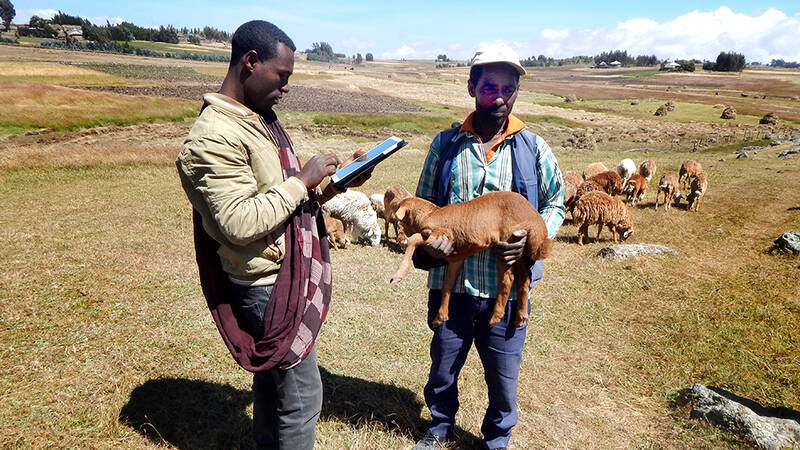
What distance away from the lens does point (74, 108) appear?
93.9 ft

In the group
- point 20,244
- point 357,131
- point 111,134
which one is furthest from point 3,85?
point 20,244

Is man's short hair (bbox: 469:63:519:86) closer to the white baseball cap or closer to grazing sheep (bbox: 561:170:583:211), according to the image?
the white baseball cap

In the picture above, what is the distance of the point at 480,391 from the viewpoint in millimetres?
5004

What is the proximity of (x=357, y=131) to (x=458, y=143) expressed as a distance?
103ft

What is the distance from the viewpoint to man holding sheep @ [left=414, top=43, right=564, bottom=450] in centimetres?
313

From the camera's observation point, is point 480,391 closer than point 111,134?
Yes

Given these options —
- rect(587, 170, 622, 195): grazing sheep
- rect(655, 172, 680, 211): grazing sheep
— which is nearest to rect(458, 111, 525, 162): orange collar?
rect(587, 170, 622, 195): grazing sheep

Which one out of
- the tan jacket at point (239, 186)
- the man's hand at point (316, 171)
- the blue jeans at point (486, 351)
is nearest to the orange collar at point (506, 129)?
the blue jeans at point (486, 351)

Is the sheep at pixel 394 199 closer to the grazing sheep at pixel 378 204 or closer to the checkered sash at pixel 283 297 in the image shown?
the checkered sash at pixel 283 297

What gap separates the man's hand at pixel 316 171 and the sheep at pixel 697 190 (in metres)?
14.5

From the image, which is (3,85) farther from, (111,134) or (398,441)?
(398,441)

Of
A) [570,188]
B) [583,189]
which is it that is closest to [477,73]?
[570,188]

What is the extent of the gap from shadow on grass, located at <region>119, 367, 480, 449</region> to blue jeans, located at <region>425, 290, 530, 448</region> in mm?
749

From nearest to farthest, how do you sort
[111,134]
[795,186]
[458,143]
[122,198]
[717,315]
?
[458,143] < [717,315] < [122,198] < [795,186] < [111,134]
